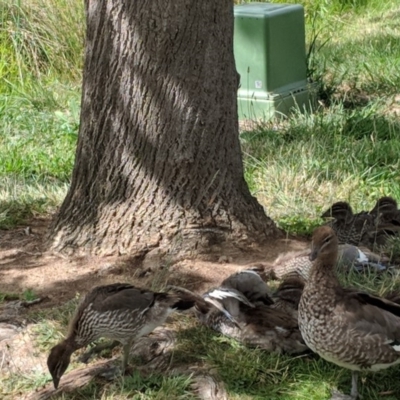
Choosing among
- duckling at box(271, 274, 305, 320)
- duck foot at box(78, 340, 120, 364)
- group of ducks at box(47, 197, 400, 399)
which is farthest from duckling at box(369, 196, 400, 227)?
duck foot at box(78, 340, 120, 364)

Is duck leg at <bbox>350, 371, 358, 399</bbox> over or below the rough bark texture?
below

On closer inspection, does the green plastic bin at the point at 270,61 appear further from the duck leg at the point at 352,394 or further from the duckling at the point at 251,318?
the duck leg at the point at 352,394

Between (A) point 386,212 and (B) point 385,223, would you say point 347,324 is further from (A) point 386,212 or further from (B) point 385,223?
(A) point 386,212

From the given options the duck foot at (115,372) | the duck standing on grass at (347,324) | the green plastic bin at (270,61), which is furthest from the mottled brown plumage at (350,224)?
Answer: the green plastic bin at (270,61)

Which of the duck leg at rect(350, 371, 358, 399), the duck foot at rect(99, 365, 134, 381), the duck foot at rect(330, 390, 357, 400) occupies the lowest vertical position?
the duck foot at rect(99, 365, 134, 381)

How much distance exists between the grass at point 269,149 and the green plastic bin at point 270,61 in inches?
11.1

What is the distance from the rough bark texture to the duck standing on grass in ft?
5.32

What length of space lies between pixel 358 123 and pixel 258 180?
190 centimetres

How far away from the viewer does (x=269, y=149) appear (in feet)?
30.9

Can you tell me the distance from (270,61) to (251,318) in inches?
215

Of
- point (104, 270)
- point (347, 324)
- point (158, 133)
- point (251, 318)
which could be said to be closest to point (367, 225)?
point (158, 133)

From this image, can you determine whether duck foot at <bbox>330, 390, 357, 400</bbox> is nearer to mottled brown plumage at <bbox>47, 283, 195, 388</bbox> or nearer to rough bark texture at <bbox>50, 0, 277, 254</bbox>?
mottled brown plumage at <bbox>47, 283, 195, 388</bbox>

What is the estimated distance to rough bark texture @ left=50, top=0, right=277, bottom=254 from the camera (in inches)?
266

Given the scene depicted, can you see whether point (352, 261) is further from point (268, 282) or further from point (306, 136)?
point (306, 136)
